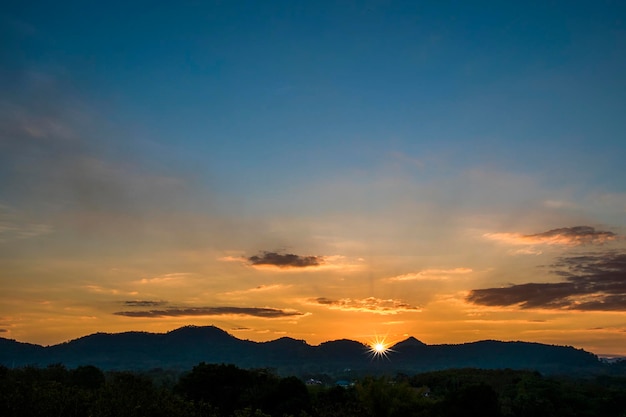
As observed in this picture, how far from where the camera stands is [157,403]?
17484 millimetres

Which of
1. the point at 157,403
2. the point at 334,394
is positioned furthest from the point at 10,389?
the point at 334,394

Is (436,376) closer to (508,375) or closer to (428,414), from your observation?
(508,375)

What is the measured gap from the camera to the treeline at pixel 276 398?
1783 centimetres

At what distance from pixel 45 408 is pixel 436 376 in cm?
8810

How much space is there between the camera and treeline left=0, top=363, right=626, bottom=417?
1783 cm

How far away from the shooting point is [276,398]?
54.7 m

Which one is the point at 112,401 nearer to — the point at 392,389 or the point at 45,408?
the point at 45,408

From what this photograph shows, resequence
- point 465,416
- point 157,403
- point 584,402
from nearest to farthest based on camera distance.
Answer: point 157,403
point 465,416
point 584,402

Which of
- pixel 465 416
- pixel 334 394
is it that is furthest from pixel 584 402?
pixel 334 394

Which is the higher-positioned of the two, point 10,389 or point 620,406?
point 10,389

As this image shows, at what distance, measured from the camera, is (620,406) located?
213 feet

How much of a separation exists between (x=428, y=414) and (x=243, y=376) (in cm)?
2370

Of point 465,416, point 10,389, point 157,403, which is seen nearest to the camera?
point 157,403

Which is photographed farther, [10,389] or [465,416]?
[465,416]
